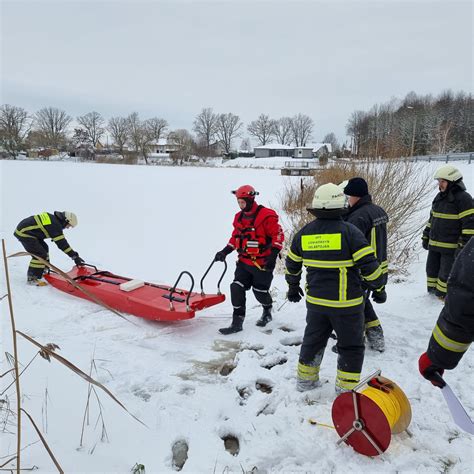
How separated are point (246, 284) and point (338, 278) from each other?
184 centimetres

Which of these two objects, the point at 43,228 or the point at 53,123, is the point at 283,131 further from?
the point at 43,228

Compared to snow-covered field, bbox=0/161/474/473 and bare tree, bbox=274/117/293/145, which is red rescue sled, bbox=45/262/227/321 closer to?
snow-covered field, bbox=0/161/474/473

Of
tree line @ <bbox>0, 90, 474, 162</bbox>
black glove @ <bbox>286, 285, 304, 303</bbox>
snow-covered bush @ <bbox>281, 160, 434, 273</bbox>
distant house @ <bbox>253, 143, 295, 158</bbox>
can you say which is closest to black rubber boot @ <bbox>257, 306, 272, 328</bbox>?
black glove @ <bbox>286, 285, 304, 303</bbox>

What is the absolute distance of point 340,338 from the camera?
9.88ft

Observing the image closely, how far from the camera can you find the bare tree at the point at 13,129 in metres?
58.2

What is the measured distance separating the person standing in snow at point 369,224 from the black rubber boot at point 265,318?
1.26 meters

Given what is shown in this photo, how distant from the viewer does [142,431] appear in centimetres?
274

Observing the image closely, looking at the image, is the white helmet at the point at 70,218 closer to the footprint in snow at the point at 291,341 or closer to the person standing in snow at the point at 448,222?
the footprint in snow at the point at 291,341

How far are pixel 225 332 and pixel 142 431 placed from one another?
1.83 m

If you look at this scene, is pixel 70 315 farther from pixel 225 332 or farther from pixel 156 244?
pixel 156 244

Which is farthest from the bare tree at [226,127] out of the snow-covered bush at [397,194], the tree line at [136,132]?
the snow-covered bush at [397,194]

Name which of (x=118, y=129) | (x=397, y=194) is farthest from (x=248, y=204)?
(x=118, y=129)

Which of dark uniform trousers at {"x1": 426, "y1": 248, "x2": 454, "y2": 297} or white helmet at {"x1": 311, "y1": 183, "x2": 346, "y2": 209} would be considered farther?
dark uniform trousers at {"x1": 426, "y1": 248, "x2": 454, "y2": 297}

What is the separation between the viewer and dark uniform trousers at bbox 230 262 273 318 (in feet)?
14.8
